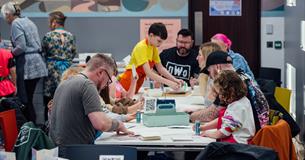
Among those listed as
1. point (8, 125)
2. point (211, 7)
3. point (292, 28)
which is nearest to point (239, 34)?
point (211, 7)

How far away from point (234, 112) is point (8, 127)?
71.8 inches

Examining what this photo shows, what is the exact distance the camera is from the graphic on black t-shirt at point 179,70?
A: 7.10 m

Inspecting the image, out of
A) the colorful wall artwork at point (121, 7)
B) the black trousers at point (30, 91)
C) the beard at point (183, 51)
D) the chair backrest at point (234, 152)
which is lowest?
the black trousers at point (30, 91)

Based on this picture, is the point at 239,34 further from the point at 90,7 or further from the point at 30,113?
the point at 30,113

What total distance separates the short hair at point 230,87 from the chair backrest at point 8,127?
171cm

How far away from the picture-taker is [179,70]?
7.14m

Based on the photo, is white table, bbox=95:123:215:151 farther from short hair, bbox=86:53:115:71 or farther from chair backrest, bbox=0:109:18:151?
chair backrest, bbox=0:109:18:151

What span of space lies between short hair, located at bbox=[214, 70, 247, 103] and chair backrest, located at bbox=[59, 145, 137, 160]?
38.1 inches

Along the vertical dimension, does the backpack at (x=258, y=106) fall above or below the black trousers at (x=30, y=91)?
above

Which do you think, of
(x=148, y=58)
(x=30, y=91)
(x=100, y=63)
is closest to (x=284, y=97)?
(x=148, y=58)

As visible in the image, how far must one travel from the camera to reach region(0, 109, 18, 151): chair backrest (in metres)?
4.63

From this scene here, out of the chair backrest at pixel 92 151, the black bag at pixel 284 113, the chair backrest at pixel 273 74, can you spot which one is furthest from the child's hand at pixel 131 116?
the chair backrest at pixel 273 74

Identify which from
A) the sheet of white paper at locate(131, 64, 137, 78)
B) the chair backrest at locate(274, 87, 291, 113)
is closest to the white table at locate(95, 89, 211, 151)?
the sheet of white paper at locate(131, 64, 137, 78)

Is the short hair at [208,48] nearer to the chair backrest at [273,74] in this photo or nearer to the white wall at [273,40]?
the chair backrest at [273,74]
